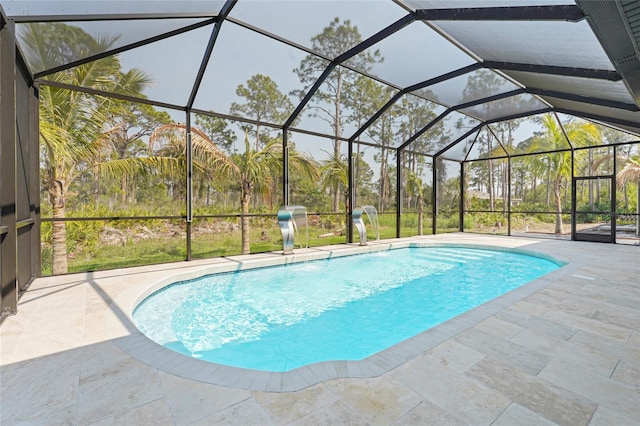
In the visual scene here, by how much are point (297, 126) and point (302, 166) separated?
246 cm

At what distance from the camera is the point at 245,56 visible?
5.80 metres

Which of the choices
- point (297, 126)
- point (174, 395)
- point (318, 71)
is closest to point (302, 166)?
point (297, 126)

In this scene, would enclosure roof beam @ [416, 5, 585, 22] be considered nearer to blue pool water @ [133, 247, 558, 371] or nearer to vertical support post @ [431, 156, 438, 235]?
blue pool water @ [133, 247, 558, 371]

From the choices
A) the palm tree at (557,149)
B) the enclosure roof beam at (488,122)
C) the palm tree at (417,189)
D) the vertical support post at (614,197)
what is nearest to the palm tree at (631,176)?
the vertical support post at (614,197)

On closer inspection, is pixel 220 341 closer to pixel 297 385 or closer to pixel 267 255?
pixel 297 385

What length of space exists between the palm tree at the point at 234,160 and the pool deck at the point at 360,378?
5870mm

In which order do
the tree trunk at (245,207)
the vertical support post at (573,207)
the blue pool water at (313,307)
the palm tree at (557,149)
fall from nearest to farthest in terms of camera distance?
the blue pool water at (313,307)
the tree trunk at (245,207)
the palm tree at (557,149)
the vertical support post at (573,207)

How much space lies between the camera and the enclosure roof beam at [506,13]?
3271 mm

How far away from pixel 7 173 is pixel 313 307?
155 inches

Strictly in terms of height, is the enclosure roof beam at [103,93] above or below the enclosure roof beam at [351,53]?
below

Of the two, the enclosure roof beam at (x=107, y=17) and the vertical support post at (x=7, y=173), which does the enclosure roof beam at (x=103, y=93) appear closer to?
the enclosure roof beam at (x=107, y=17)

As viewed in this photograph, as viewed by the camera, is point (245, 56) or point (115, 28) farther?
point (245, 56)

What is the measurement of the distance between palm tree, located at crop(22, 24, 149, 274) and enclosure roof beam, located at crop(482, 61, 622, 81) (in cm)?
673

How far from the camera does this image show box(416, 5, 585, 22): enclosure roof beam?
3.27 meters
